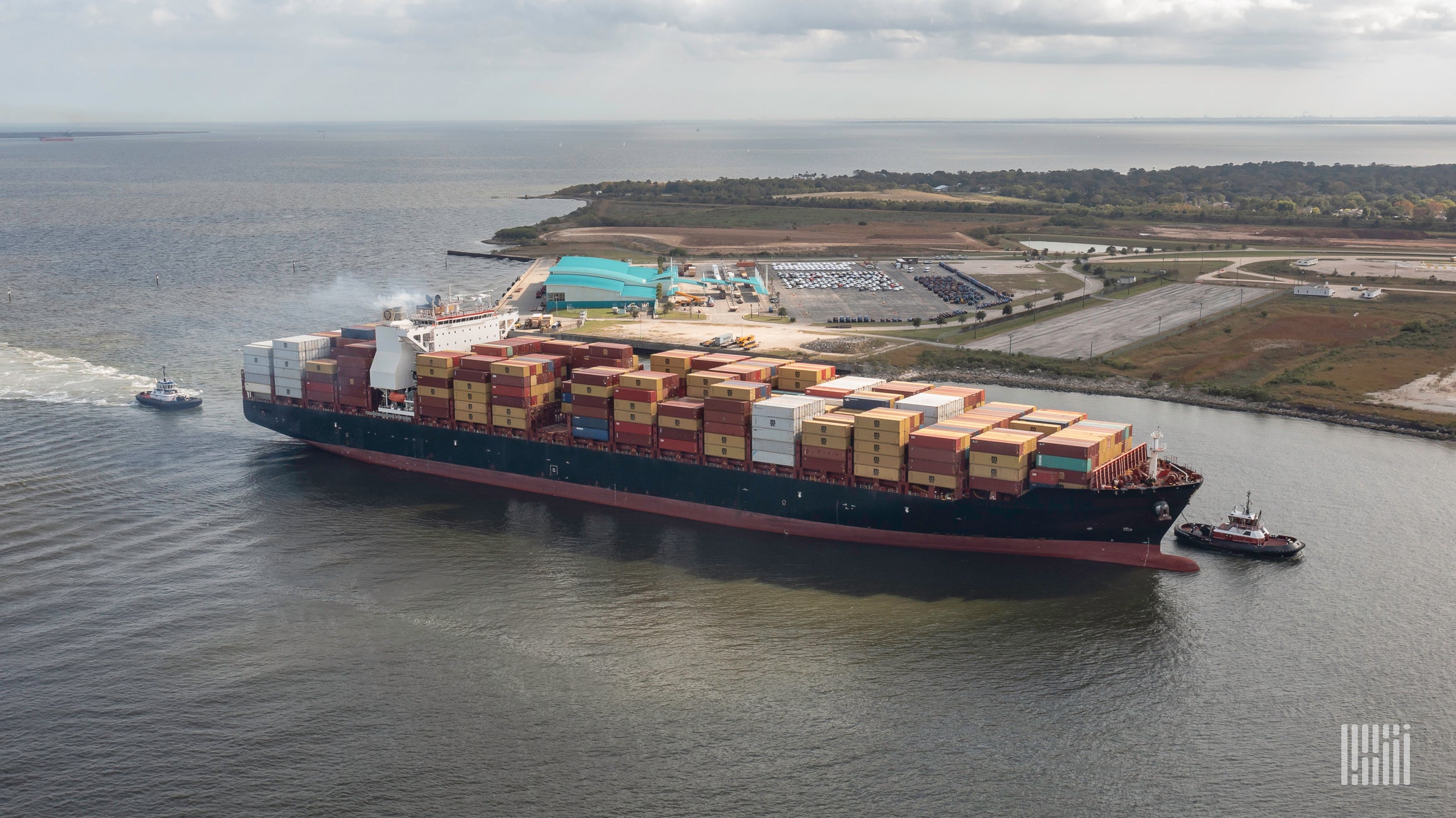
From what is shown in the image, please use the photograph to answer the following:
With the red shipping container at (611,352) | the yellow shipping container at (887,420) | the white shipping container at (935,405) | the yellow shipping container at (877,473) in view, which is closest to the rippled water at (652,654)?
the yellow shipping container at (877,473)

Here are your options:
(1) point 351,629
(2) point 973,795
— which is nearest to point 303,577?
(1) point 351,629

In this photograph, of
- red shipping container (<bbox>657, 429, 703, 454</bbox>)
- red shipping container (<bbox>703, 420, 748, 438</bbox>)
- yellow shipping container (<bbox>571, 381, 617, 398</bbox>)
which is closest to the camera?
red shipping container (<bbox>703, 420, 748, 438</bbox>)

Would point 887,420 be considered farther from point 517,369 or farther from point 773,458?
point 517,369

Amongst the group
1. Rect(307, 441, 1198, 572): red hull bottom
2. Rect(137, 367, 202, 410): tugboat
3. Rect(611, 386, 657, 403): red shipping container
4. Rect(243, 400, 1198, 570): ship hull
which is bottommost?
Rect(307, 441, 1198, 572): red hull bottom

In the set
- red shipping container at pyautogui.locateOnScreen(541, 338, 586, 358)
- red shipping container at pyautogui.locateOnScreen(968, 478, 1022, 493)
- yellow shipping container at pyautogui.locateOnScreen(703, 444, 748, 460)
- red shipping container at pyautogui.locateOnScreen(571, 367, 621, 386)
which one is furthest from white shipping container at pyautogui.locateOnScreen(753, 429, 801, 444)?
red shipping container at pyautogui.locateOnScreen(541, 338, 586, 358)

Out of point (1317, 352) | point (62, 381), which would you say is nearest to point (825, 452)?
point (1317, 352)

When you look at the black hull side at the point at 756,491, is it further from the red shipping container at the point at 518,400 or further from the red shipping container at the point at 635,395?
the red shipping container at the point at 635,395

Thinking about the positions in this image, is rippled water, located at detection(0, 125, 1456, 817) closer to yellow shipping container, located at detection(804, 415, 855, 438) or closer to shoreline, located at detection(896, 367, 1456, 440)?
yellow shipping container, located at detection(804, 415, 855, 438)

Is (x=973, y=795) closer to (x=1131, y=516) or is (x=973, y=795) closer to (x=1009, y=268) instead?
(x=1131, y=516)
